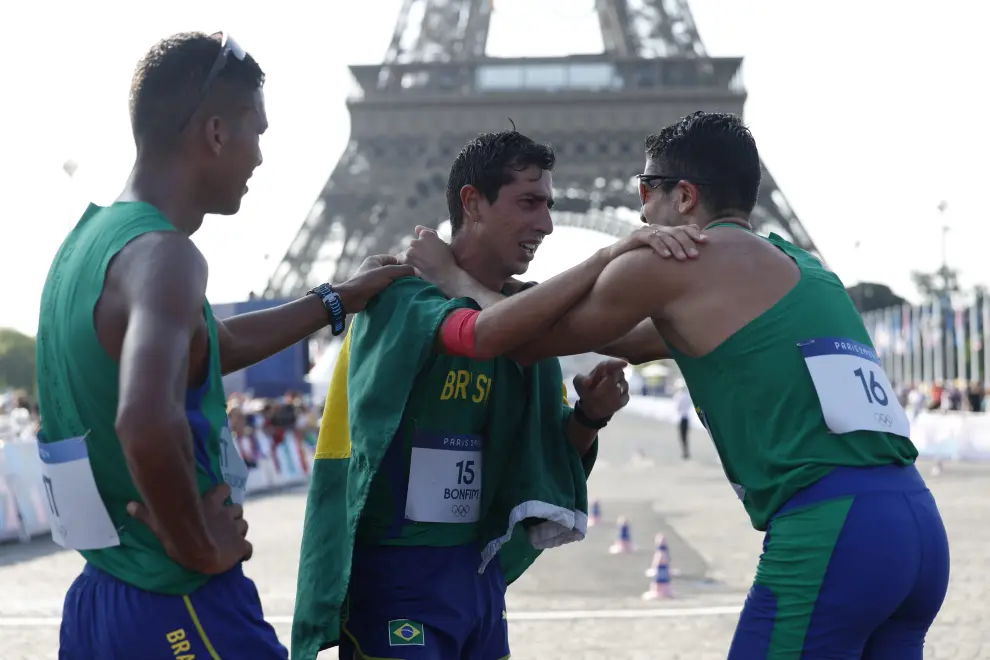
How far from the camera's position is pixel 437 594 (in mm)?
3455

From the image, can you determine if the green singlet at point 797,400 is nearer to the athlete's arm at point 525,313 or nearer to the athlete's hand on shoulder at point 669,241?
the athlete's hand on shoulder at point 669,241

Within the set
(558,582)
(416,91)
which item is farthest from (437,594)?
(416,91)

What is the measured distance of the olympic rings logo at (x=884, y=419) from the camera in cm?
307

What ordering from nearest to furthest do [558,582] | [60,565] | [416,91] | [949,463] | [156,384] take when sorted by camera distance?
1. [156,384]
2. [558,582]
3. [60,565]
4. [949,463]
5. [416,91]

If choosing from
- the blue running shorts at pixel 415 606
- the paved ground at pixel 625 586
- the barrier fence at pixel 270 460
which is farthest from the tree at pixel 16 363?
the blue running shorts at pixel 415 606

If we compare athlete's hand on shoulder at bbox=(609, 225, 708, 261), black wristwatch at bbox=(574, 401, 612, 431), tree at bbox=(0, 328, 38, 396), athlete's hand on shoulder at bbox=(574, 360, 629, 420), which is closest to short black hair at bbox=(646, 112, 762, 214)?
athlete's hand on shoulder at bbox=(609, 225, 708, 261)

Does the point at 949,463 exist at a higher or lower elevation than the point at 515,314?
lower

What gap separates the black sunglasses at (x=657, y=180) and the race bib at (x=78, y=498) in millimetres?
1691

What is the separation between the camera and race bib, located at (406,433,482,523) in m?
3.51

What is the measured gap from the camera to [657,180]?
352cm

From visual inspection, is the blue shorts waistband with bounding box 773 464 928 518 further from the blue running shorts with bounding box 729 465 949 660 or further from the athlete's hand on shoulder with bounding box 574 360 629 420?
the athlete's hand on shoulder with bounding box 574 360 629 420

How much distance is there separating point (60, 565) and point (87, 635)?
942cm

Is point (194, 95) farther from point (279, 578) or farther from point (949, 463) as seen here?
point (949, 463)

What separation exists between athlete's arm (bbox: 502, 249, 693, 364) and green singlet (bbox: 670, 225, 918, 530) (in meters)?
0.18
